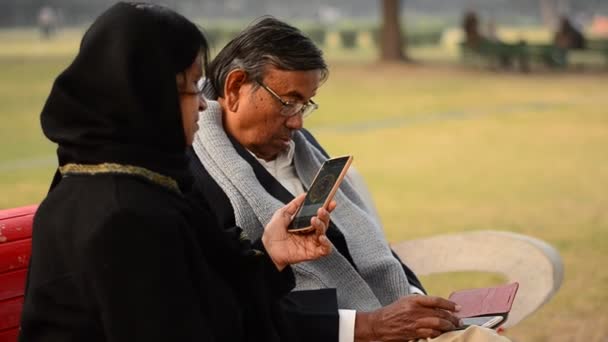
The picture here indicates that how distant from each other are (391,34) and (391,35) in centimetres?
2

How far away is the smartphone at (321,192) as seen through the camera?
113 inches

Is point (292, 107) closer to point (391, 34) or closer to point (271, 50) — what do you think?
point (271, 50)

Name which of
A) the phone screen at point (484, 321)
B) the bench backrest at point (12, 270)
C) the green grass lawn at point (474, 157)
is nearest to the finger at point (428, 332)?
the phone screen at point (484, 321)

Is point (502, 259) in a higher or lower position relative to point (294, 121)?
lower

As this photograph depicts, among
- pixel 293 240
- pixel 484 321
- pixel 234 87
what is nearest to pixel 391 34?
pixel 234 87

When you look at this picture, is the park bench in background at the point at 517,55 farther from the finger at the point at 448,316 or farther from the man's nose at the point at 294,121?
the finger at the point at 448,316

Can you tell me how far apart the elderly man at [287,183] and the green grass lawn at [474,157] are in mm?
2279

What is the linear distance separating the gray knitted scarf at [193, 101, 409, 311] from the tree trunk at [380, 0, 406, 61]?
24128mm

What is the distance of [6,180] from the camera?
11.0 metres

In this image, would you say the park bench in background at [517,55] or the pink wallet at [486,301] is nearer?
the pink wallet at [486,301]

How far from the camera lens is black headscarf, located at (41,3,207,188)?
2256 mm

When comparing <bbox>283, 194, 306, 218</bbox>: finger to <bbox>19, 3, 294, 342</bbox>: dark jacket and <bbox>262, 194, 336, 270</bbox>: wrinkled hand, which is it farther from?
<bbox>19, 3, 294, 342</bbox>: dark jacket

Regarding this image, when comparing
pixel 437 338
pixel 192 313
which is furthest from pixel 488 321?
pixel 192 313

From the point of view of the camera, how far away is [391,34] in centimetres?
2791
